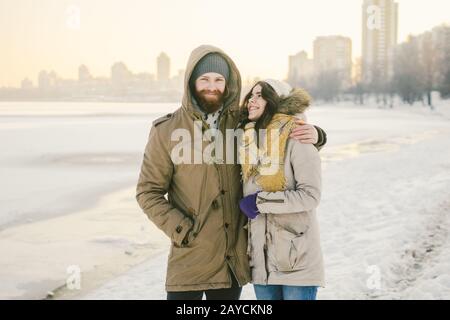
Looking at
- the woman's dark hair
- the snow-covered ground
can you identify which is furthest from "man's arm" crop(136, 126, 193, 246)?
the snow-covered ground

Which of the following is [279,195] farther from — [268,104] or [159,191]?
[159,191]

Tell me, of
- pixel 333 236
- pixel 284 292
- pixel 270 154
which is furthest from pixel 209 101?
pixel 333 236

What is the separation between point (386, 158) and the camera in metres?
15.9

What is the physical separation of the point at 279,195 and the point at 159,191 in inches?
25.5

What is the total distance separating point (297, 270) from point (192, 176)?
0.73m

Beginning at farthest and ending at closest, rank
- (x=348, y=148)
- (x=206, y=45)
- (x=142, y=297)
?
(x=348, y=148)
(x=142, y=297)
(x=206, y=45)

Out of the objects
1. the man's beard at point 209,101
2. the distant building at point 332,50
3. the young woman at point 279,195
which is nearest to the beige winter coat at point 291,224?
the young woman at point 279,195

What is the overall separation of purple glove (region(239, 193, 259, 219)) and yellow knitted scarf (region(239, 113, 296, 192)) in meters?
0.08

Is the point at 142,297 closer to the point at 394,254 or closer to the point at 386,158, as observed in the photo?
the point at 394,254

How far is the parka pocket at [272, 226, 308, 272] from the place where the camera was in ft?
8.73

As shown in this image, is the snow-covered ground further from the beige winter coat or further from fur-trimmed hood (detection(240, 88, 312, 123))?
fur-trimmed hood (detection(240, 88, 312, 123))

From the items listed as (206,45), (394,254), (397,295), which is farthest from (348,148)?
(206,45)

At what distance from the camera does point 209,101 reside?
9.12ft

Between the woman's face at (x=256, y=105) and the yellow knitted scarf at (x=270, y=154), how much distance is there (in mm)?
61
